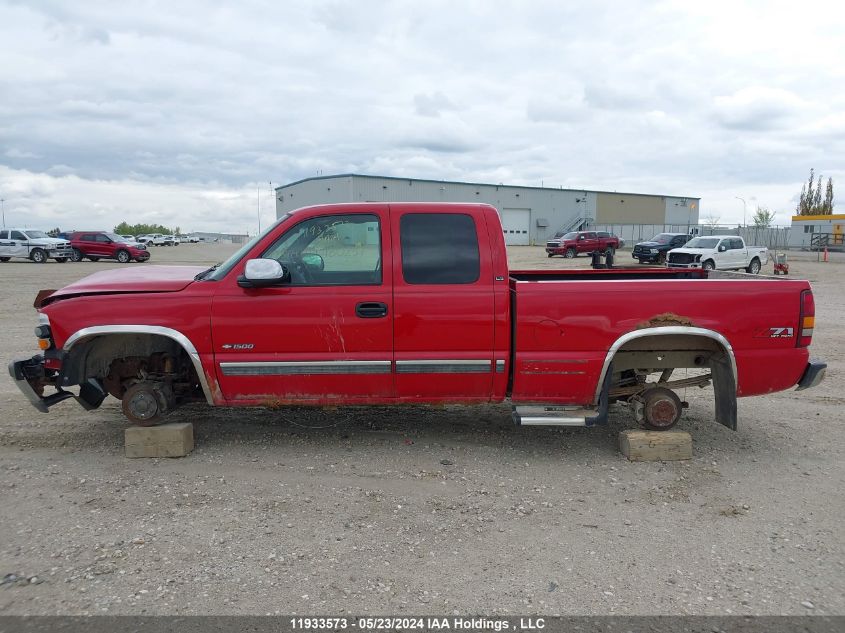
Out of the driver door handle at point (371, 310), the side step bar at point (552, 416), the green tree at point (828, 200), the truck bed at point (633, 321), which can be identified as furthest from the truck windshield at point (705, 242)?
the green tree at point (828, 200)

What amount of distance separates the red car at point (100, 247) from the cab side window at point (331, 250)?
30.6 meters

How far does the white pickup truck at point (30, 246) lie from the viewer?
29.7 m

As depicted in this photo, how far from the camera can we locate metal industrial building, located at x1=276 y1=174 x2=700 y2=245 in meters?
56.5

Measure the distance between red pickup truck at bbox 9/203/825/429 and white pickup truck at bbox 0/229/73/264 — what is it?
29918 mm

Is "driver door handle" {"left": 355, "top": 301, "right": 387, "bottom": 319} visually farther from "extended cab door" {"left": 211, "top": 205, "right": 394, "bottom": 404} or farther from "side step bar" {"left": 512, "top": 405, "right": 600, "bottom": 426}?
"side step bar" {"left": 512, "top": 405, "right": 600, "bottom": 426}

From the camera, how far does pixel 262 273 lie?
13.7ft

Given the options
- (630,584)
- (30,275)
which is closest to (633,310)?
(630,584)

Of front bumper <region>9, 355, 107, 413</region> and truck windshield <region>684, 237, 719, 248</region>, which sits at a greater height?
truck windshield <region>684, 237, 719, 248</region>

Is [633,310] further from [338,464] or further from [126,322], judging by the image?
[126,322]

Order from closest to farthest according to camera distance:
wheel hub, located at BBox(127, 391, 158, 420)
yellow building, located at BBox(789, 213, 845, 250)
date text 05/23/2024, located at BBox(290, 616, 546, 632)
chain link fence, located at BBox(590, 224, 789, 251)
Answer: date text 05/23/2024, located at BBox(290, 616, 546, 632) < wheel hub, located at BBox(127, 391, 158, 420) < chain link fence, located at BBox(590, 224, 789, 251) < yellow building, located at BBox(789, 213, 845, 250)

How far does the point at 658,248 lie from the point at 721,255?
5.98m

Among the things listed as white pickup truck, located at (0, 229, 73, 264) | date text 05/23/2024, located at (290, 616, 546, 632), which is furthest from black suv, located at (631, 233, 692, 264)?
date text 05/23/2024, located at (290, 616, 546, 632)

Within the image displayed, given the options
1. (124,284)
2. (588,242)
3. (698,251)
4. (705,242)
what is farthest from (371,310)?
(588,242)

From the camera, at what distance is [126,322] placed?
173 inches
